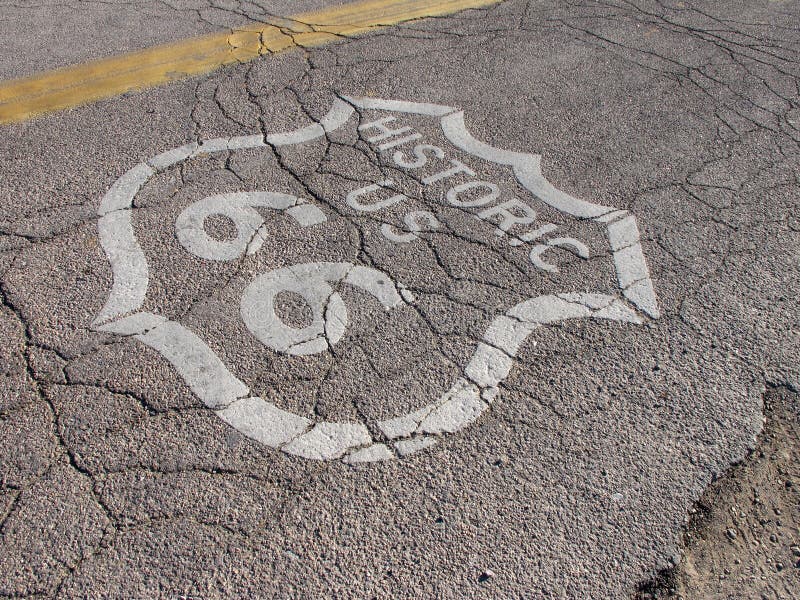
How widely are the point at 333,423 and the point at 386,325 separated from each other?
0.61m

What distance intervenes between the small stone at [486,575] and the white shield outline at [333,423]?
52cm

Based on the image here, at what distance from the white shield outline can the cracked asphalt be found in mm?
14

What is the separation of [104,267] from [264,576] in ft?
6.15

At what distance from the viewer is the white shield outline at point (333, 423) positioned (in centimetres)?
265

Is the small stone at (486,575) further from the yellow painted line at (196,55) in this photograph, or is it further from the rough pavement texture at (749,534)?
the yellow painted line at (196,55)

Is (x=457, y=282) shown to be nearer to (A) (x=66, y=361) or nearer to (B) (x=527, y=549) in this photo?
(B) (x=527, y=549)

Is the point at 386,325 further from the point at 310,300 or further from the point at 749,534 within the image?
the point at 749,534

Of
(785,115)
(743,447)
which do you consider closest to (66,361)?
(743,447)

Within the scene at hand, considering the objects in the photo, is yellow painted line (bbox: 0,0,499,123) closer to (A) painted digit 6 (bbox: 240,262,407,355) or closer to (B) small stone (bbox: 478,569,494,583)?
(A) painted digit 6 (bbox: 240,262,407,355)

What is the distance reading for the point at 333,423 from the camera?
2.69 m

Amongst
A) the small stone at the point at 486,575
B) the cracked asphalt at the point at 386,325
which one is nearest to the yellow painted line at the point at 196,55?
the cracked asphalt at the point at 386,325

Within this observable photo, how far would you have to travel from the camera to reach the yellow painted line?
490 centimetres

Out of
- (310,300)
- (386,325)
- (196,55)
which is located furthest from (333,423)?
(196,55)

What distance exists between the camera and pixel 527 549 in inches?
91.3
